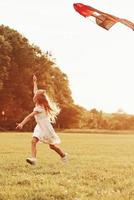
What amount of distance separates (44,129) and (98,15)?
8.13 metres

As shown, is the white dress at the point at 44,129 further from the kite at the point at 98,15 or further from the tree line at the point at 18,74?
the tree line at the point at 18,74

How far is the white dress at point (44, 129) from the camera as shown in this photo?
603 inches

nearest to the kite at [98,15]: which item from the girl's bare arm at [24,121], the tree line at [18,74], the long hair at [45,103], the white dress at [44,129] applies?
the girl's bare arm at [24,121]

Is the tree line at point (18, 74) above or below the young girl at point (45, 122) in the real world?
above

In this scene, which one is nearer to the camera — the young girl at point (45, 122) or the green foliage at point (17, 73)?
the young girl at point (45, 122)

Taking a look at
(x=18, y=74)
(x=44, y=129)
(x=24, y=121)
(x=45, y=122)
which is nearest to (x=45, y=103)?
(x=45, y=122)

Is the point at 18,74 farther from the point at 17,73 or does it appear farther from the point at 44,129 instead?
the point at 44,129

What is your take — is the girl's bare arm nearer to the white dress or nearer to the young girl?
the young girl

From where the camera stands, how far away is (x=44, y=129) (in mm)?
15477

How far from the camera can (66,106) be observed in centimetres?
8456

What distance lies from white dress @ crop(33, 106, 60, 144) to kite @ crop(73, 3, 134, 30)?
311 inches

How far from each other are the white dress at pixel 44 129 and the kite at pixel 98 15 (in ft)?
25.9

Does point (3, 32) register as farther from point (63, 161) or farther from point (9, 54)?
point (63, 161)

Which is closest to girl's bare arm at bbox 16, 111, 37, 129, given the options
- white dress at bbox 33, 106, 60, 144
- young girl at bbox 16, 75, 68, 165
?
young girl at bbox 16, 75, 68, 165
